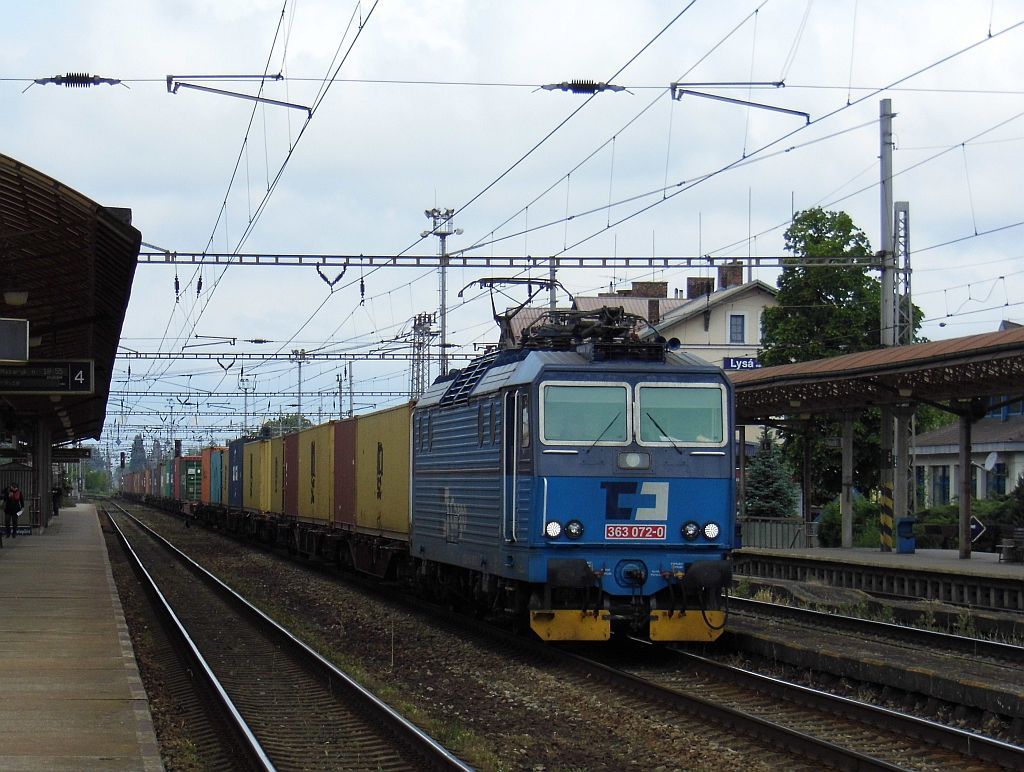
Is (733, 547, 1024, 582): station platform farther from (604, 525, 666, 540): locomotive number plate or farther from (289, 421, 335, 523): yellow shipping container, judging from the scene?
(289, 421, 335, 523): yellow shipping container

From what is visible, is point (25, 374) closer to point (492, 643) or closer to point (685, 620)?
point (492, 643)

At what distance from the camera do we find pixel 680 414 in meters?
13.2

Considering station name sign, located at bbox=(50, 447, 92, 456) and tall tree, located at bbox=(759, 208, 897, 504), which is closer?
tall tree, located at bbox=(759, 208, 897, 504)

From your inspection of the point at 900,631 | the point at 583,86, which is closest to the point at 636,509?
the point at 900,631

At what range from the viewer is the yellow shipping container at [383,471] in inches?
743

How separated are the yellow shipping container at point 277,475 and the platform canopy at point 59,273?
5.13m

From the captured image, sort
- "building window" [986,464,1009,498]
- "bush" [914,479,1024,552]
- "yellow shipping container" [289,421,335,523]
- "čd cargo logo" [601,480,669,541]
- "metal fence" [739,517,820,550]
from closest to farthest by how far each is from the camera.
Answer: "čd cargo logo" [601,480,669,541]
"yellow shipping container" [289,421,335,523]
"bush" [914,479,1024,552]
"metal fence" [739,517,820,550]
"building window" [986,464,1009,498]

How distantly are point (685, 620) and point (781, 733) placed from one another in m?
3.80

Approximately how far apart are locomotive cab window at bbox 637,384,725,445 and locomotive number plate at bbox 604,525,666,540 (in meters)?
0.83

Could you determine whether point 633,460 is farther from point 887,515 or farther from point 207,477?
point 207,477

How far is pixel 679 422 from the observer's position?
13.1m

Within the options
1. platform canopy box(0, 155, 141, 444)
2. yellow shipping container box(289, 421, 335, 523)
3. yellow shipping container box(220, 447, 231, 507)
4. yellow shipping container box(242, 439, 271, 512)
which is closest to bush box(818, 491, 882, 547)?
yellow shipping container box(289, 421, 335, 523)

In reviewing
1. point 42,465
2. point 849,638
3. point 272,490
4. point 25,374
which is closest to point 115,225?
point 25,374

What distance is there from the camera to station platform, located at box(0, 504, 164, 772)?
831 centimetres
